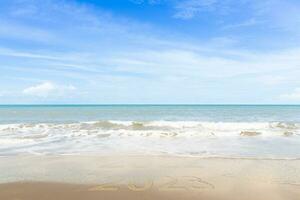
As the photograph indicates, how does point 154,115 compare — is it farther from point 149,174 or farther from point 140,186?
point 140,186

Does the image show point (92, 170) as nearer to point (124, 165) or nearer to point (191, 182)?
point (124, 165)

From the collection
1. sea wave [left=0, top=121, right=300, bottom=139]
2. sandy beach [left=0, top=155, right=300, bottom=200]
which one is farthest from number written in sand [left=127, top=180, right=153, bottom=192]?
sea wave [left=0, top=121, right=300, bottom=139]

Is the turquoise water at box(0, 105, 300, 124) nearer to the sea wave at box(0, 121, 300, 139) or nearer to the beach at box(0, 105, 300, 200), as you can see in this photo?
the sea wave at box(0, 121, 300, 139)

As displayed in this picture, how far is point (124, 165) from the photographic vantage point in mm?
8000

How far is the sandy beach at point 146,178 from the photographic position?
218 inches

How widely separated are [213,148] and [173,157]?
2613 mm

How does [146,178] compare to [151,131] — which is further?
[151,131]

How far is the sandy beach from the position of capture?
218 inches

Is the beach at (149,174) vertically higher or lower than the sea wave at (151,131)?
higher

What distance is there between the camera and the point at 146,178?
21.7 ft

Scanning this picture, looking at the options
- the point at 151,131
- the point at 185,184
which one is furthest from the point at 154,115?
the point at 185,184

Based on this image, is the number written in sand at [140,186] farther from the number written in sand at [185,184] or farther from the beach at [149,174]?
the number written in sand at [185,184]

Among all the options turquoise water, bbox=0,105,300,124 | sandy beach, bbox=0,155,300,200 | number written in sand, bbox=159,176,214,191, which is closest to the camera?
sandy beach, bbox=0,155,300,200

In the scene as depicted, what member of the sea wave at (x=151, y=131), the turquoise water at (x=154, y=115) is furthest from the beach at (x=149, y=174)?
the turquoise water at (x=154, y=115)
